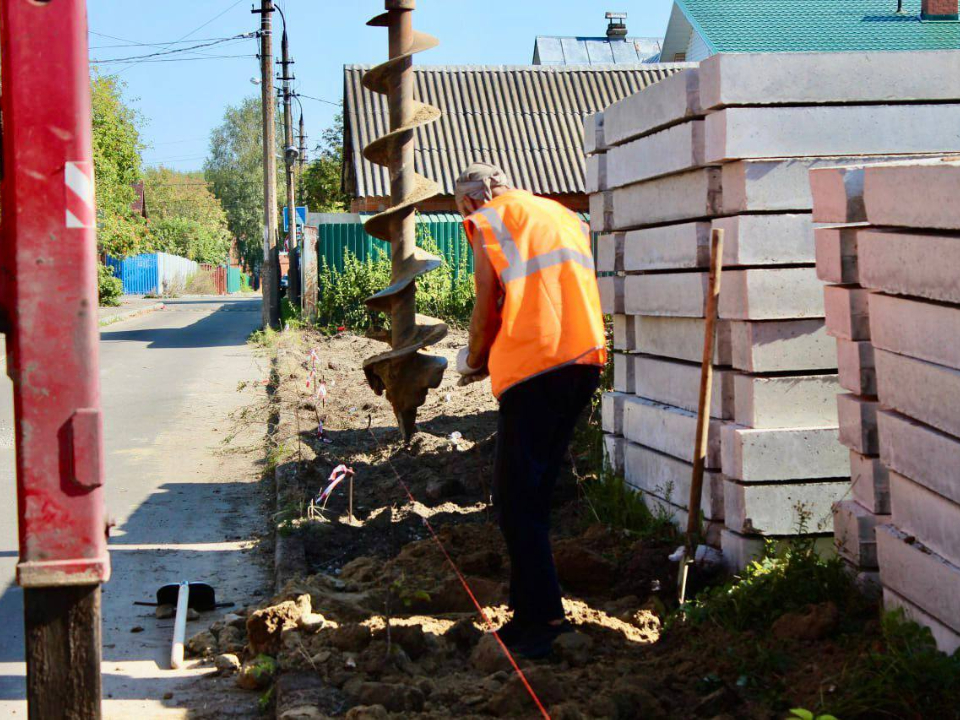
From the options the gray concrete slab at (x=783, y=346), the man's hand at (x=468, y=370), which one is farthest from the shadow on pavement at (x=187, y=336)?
the gray concrete slab at (x=783, y=346)

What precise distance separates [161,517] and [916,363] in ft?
17.7

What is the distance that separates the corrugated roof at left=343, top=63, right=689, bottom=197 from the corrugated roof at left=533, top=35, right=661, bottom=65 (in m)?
12.7

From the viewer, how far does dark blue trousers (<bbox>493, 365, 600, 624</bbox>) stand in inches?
175

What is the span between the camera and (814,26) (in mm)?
25875

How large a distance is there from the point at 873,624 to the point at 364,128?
68.7 feet

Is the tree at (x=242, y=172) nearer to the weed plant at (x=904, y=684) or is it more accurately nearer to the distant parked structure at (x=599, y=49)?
the distant parked structure at (x=599, y=49)

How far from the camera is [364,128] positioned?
23781 millimetres

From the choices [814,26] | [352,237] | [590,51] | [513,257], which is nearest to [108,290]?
[590,51]

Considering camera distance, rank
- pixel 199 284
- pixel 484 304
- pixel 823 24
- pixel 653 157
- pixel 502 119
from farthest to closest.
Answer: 1. pixel 199 284
2. pixel 823 24
3. pixel 502 119
4. pixel 653 157
5. pixel 484 304

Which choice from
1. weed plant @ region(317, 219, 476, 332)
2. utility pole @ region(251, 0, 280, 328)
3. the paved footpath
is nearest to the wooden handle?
the paved footpath

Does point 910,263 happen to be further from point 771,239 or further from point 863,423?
point 771,239

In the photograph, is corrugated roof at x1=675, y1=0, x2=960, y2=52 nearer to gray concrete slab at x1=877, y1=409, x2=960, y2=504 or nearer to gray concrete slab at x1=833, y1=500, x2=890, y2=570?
gray concrete slab at x1=833, y1=500, x2=890, y2=570

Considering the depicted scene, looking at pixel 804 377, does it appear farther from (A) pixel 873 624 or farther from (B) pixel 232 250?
(B) pixel 232 250

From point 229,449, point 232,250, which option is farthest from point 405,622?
point 232,250
